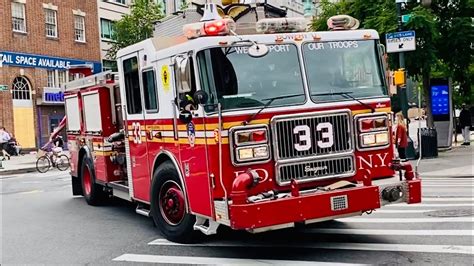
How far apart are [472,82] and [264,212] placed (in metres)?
18.9

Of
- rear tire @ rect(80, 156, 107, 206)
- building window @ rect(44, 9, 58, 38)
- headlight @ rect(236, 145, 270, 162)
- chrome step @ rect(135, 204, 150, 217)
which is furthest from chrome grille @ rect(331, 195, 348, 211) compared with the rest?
building window @ rect(44, 9, 58, 38)

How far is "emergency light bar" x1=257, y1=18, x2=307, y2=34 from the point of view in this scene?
7.11 metres

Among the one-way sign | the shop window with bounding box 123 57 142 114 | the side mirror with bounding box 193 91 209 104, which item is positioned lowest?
the side mirror with bounding box 193 91 209 104

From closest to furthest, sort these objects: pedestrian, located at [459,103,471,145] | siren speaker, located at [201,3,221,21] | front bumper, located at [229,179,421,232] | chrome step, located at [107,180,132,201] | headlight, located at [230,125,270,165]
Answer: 1. front bumper, located at [229,179,421,232]
2. headlight, located at [230,125,270,165]
3. siren speaker, located at [201,3,221,21]
4. chrome step, located at [107,180,132,201]
5. pedestrian, located at [459,103,471,145]

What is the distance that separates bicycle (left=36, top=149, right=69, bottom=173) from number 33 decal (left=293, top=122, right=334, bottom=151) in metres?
18.0

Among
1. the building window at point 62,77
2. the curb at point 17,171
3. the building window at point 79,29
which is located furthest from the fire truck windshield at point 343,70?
the building window at point 79,29

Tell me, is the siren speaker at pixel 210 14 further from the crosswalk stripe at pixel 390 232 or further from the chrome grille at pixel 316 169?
the crosswalk stripe at pixel 390 232

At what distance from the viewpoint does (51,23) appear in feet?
114

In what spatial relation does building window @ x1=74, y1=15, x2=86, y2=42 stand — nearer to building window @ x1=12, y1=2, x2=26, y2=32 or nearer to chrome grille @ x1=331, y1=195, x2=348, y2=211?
building window @ x1=12, y1=2, x2=26, y2=32

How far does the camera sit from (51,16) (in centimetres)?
3488

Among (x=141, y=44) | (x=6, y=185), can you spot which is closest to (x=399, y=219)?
(x=141, y=44)

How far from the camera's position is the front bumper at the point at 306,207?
20.5ft

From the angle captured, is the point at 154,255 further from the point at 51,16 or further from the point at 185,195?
the point at 51,16

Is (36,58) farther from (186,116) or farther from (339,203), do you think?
(339,203)
